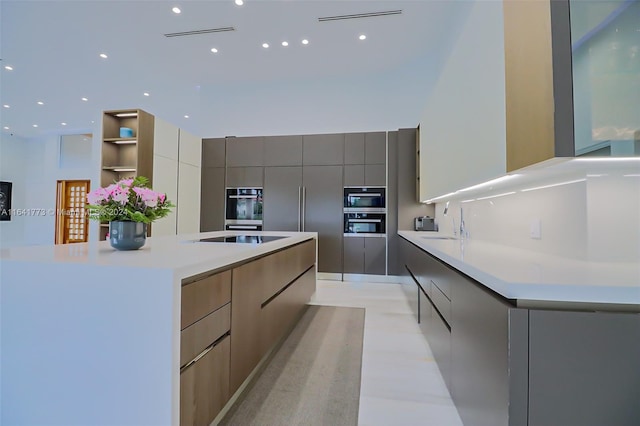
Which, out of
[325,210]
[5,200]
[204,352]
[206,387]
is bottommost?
[206,387]

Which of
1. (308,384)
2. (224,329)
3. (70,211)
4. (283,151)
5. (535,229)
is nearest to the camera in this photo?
(224,329)

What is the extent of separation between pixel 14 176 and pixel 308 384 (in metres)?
11.8

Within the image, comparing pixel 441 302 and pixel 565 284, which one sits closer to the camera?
pixel 565 284

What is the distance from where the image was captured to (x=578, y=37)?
1.07 m

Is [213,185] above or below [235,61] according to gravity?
below

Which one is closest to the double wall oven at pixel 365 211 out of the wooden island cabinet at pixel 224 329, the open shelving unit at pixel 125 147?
the wooden island cabinet at pixel 224 329

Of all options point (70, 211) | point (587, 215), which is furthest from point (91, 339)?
point (70, 211)

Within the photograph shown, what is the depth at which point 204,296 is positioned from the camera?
1.24 metres

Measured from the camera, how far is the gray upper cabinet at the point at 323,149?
4.77 m

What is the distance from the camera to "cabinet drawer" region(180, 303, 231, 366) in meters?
1.11

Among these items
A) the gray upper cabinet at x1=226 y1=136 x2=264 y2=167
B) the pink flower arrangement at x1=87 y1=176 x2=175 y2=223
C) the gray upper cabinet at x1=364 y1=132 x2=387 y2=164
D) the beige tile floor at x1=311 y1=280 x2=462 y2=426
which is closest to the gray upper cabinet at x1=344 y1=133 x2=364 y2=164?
the gray upper cabinet at x1=364 y1=132 x2=387 y2=164

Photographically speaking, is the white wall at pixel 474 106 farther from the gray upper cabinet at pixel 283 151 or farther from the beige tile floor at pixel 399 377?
the gray upper cabinet at pixel 283 151

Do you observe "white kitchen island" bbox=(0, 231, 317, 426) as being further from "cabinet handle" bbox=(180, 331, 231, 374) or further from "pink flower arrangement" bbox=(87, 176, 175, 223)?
"pink flower arrangement" bbox=(87, 176, 175, 223)

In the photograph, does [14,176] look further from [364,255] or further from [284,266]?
[284,266]
